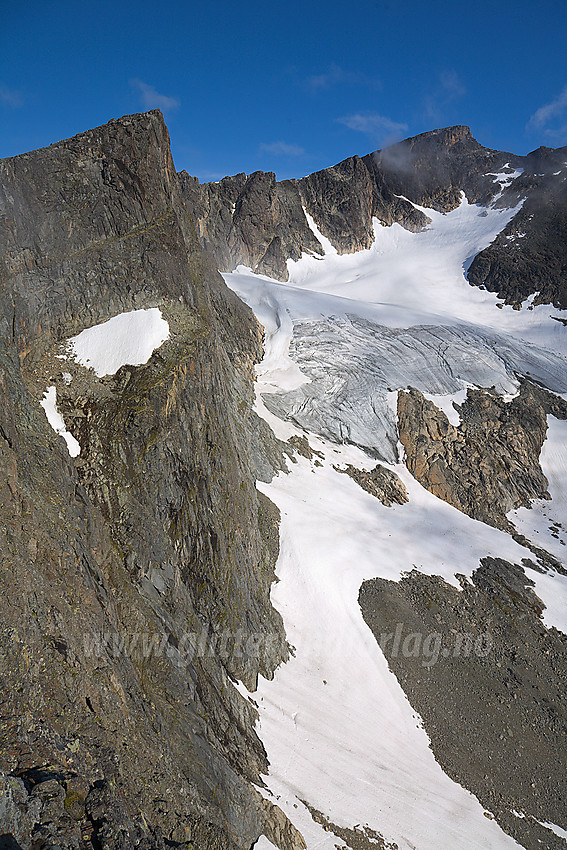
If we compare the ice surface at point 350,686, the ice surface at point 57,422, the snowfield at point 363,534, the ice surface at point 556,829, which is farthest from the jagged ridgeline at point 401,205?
the ice surface at point 556,829

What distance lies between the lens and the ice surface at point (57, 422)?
13727mm

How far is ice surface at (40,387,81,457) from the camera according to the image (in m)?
13.7

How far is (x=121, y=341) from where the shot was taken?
1866 cm

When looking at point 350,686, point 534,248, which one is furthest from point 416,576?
point 534,248

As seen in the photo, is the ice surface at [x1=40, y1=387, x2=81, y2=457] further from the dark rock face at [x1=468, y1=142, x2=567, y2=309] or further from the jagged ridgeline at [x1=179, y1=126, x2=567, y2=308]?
the dark rock face at [x1=468, y1=142, x2=567, y2=309]

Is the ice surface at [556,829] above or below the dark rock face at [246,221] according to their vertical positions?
below

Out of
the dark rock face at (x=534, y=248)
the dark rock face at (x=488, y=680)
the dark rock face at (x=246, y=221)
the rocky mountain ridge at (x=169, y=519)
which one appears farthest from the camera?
the dark rock face at (x=246, y=221)

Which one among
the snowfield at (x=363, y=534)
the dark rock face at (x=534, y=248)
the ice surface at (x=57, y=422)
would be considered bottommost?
the snowfield at (x=363, y=534)

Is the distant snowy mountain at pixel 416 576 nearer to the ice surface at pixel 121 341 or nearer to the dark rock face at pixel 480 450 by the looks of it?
the dark rock face at pixel 480 450

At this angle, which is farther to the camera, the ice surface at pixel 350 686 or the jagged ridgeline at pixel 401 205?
the jagged ridgeline at pixel 401 205

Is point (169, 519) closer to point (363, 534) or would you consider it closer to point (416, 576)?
point (363, 534)

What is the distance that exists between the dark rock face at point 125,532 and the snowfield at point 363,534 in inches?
72.5

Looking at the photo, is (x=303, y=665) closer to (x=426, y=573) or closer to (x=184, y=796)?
(x=426, y=573)

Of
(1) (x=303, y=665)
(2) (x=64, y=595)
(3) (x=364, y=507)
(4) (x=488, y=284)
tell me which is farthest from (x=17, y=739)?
(4) (x=488, y=284)
